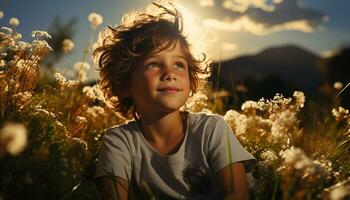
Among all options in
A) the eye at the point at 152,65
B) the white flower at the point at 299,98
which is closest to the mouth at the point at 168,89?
the eye at the point at 152,65

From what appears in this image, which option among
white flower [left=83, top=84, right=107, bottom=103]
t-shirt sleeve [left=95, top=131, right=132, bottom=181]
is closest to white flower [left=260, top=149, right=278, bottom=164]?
t-shirt sleeve [left=95, top=131, right=132, bottom=181]

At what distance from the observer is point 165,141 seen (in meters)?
4.09

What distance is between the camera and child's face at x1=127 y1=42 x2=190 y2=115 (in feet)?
12.7

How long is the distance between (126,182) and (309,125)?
7.56ft

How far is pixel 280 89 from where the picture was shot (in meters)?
21.6

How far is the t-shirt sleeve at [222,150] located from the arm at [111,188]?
2.10 ft

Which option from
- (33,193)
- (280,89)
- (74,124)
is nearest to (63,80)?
(74,124)

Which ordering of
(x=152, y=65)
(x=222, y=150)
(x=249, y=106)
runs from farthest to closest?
(x=249, y=106) < (x=152, y=65) < (x=222, y=150)

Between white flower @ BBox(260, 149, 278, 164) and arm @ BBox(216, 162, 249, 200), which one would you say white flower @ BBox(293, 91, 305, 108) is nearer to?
white flower @ BBox(260, 149, 278, 164)

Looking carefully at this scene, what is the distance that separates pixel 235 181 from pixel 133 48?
1.35 metres

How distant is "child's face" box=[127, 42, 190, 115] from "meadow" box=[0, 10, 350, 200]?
57 cm

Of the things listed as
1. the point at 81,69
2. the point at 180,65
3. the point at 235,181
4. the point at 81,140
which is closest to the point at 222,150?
the point at 235,181

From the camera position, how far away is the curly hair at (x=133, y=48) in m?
4.23

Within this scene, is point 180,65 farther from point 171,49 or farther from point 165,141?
point 165,141
